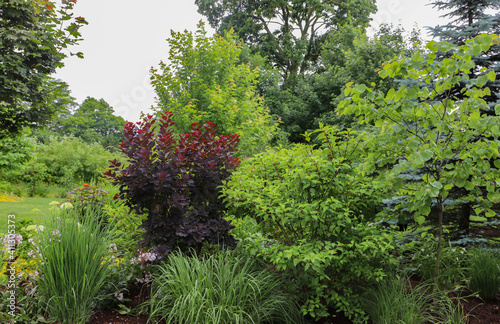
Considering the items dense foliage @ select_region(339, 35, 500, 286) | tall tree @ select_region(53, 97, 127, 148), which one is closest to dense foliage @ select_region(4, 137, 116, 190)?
dense foliage @ select_region(339, 35, 500, 286)

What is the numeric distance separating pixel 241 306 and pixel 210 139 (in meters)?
2.00

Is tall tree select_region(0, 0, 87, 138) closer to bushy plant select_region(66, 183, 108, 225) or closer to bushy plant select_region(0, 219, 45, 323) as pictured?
bushy plant select_region(66, 183, 108, 225)

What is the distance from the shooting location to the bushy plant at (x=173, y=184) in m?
3.55

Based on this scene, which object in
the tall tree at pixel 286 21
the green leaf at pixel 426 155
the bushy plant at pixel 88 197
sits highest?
the tall tree at pixel 286 21

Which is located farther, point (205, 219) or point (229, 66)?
point (229, 66)

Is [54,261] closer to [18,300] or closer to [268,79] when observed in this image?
[18,300]

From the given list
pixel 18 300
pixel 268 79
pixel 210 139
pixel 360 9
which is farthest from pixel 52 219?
pixel 360 9

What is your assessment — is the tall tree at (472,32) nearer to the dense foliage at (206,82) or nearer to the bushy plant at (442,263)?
the bushy plant at (442,263)

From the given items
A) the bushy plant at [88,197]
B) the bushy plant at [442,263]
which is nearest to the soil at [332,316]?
the bushy plant at [442,263]

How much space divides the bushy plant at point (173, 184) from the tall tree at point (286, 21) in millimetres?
15928

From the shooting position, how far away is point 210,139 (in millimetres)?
4098

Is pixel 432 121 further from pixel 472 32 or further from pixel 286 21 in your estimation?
pixel 286 21

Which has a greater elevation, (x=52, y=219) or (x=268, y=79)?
(x=268, y=79)

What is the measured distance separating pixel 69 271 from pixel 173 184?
1.33 meters
